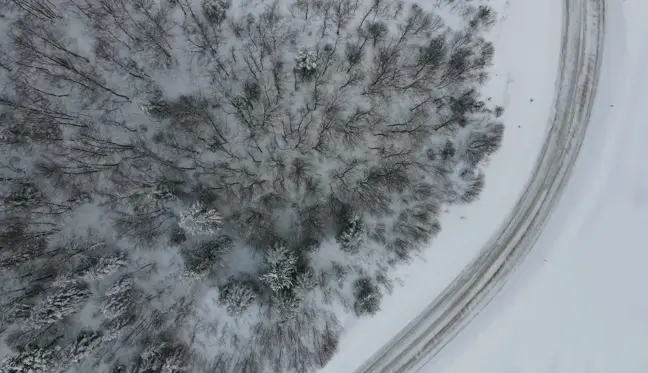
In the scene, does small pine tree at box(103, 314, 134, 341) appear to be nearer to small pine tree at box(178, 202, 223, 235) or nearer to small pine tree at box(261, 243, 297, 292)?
small pine tree at box(178, 202, 223, 235)

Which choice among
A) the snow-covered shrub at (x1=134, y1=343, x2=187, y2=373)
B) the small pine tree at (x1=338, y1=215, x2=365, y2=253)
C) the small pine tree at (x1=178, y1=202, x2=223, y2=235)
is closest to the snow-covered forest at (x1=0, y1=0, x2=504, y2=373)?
the small pine tree at (x1=338, y1=215, x2=365, y2=253)

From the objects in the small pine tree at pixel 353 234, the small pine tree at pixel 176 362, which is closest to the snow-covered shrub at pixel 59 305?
the small pine tree at pixel 176 362

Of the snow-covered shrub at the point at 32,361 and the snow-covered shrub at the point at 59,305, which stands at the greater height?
the snow-covered shrub at the point at 59,305

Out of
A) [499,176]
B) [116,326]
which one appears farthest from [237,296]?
[499,176]

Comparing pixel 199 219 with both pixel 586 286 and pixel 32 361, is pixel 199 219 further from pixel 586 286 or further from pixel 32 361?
pixel 586 286

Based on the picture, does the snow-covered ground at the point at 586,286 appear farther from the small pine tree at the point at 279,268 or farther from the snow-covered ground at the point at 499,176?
the small pine tree at the point at 279,268

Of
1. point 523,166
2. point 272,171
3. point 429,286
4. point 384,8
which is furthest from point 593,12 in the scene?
point 272,171
